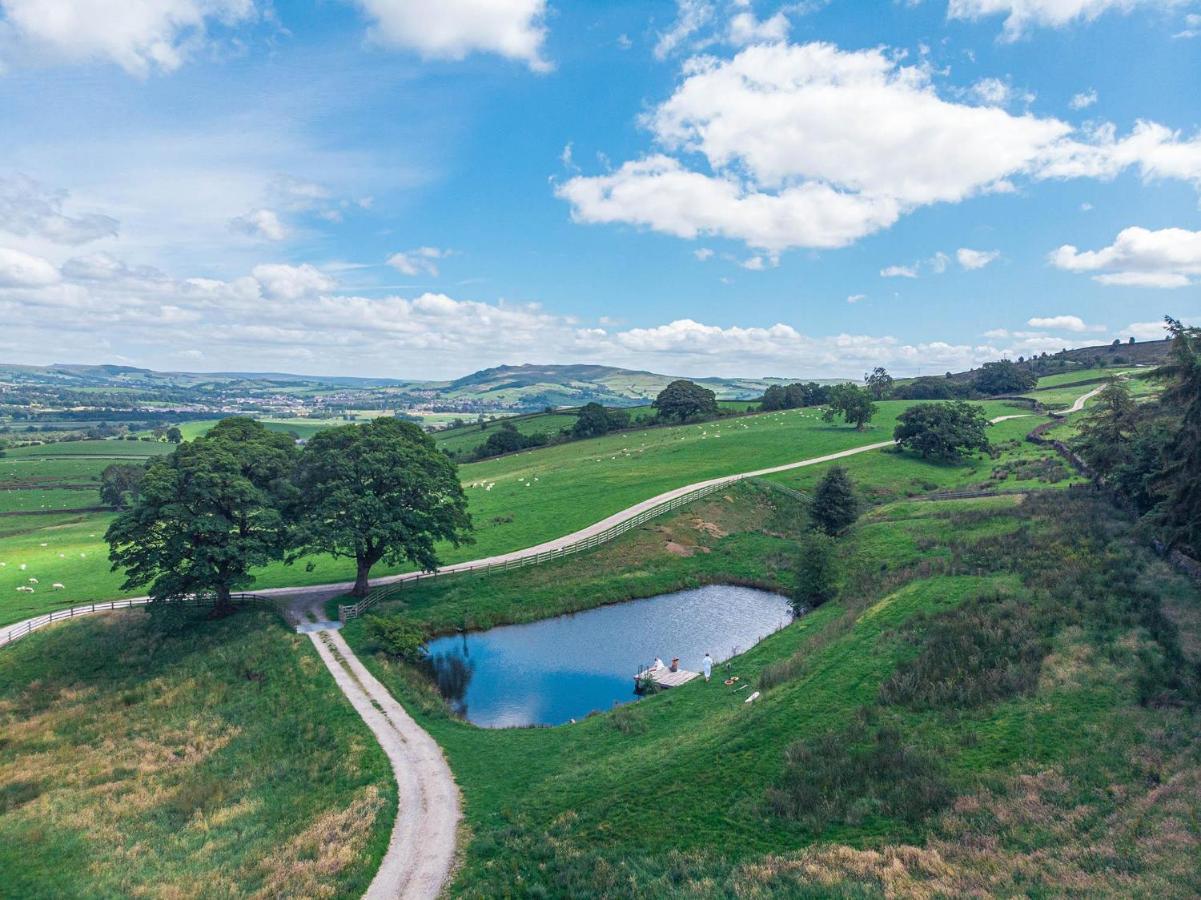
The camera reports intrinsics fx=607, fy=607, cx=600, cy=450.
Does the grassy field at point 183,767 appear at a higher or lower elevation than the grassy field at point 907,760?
lower

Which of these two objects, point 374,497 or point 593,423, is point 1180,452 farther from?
point 593,423

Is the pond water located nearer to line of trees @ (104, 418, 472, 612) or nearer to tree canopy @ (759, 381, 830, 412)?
line of trees @ (104, 418, 472, 612)

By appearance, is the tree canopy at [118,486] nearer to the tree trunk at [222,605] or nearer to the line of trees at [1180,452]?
the tree trunk at [222,605]

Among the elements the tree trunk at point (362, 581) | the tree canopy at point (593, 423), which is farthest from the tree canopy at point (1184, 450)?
the tree canopy at point (593, 423)

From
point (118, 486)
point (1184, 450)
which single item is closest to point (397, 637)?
point (1184, 450)

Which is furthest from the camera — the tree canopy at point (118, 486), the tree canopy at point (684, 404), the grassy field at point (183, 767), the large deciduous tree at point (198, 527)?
the tree canopy at point (684, 404)

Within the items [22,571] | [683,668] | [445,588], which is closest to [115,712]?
[445,588]
